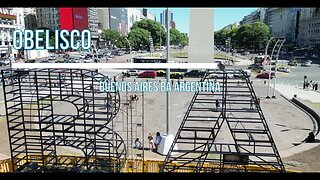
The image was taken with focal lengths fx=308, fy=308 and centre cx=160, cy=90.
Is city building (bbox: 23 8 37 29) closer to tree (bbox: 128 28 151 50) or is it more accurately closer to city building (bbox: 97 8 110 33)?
tree (bbox: 128 28 151 50)

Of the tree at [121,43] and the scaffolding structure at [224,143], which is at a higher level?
the tree at [121,43]

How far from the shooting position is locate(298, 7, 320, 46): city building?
64812 mm

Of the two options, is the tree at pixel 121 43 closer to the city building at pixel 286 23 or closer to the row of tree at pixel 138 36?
the row of tree at pixel 138 36

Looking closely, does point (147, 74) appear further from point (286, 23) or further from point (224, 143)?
point (286, 23)

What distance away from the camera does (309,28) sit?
69.0 meters

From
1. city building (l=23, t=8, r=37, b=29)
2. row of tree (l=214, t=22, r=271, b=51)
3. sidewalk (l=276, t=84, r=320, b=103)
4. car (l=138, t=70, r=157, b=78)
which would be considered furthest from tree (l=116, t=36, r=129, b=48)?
sidewalk (l=276, t=84, r=320, b=103)

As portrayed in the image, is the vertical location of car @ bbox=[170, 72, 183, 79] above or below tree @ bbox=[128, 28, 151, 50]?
below

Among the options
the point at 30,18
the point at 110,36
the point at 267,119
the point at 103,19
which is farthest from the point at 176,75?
the point at 103,19

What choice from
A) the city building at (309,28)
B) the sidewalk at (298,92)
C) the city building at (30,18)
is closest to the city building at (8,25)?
the city building at (30,18)

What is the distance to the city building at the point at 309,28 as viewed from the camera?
213 feet
